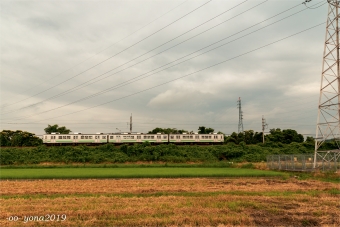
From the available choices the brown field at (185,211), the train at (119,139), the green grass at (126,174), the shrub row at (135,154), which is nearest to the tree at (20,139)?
the train at (119,139)

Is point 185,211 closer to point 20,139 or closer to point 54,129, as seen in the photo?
A: point 20,139

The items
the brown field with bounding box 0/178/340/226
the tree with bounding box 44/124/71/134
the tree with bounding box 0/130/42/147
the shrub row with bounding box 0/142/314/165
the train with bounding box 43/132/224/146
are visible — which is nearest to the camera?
the brown field with bounding box 0/178/340/226

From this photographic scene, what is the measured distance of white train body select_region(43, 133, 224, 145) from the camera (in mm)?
64250

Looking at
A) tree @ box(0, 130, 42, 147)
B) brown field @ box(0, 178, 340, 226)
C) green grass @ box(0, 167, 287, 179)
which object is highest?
tree @ box(0, 130, 42, 147)

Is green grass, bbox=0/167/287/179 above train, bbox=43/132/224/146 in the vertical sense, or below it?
below

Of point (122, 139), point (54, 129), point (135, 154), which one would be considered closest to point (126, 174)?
point (135, 154)

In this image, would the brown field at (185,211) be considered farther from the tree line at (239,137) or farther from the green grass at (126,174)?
the tree line at (239,137)

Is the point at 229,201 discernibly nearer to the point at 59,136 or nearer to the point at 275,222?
the point at 275,222

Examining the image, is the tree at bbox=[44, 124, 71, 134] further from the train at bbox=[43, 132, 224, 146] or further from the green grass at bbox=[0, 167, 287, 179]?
the green grass at bbox=[0, 167, 287, 179]

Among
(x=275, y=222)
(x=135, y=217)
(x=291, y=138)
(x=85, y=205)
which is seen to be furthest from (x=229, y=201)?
(x=291, y=138)

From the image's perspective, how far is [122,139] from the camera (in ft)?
217

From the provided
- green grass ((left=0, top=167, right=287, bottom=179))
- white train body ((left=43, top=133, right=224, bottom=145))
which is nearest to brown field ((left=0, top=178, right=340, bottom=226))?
green grass ((left=0, top=167, right=287, bottom=179))

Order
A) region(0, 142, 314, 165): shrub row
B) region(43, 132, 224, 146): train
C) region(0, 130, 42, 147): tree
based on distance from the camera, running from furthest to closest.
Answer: region(0, 130, 42, 147): tree → region(43, 132, 224, 146): train → region(0, 142, 314, 165): shrub row

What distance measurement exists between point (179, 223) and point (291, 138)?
80.4 metres
